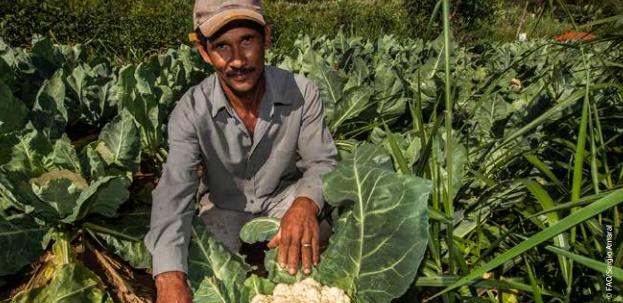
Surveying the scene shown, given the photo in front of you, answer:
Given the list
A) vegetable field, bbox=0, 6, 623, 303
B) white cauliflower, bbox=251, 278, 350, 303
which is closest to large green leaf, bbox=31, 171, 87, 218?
vegetable field, bbox=0, 6, 623, 303

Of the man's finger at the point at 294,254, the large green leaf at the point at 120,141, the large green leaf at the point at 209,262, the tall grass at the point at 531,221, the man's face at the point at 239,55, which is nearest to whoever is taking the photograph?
the tall grass at the point at 531,221

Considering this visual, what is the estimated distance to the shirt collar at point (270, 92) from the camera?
1.98 m

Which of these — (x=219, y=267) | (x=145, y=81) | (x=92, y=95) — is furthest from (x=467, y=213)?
(x=92, y=95)

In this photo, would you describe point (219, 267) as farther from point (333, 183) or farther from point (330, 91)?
point (330, 91)

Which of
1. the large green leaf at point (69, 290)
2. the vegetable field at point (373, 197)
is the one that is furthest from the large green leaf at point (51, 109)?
the large green leaf at point (69, 290)

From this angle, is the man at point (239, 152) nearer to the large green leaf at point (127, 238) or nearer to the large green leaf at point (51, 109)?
the large green leaf at point (127, 238)

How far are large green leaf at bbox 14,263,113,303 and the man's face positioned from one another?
2.98 feet

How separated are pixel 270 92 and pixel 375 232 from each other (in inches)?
34.2

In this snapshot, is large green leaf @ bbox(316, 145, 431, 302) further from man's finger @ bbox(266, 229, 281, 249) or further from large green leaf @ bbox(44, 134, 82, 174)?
large green leaf @ bbox(44, 134, 82, 174)

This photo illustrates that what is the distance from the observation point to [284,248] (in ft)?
5.23

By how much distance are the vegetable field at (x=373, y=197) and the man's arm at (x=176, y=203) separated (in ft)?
0.21

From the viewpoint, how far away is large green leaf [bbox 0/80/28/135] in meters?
2.00

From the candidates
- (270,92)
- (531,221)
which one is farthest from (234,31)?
(531,221)

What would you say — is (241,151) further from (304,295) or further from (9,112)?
(9,112)
